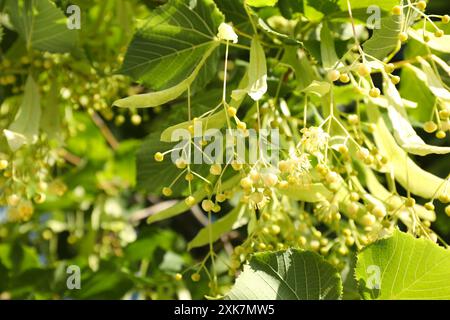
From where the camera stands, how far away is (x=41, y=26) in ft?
4.27

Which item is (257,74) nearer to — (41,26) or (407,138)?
(407,138)

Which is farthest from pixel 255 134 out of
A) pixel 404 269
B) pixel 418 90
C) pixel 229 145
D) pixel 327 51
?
pixel 418 90

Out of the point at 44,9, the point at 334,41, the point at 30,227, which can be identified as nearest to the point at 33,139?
the point at 44,9

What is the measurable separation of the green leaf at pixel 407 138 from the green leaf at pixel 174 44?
335 millimetres

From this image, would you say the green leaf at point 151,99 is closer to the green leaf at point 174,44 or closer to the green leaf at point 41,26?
the green leaf at point 174,44

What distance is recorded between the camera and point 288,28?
1533mm

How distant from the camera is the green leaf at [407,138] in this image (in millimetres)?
978

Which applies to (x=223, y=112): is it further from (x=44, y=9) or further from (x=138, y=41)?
(x=44, y=9)

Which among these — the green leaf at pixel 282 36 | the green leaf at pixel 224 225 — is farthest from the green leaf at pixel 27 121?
the green leaf at pixel 282 36

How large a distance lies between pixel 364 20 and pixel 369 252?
0.47 m
